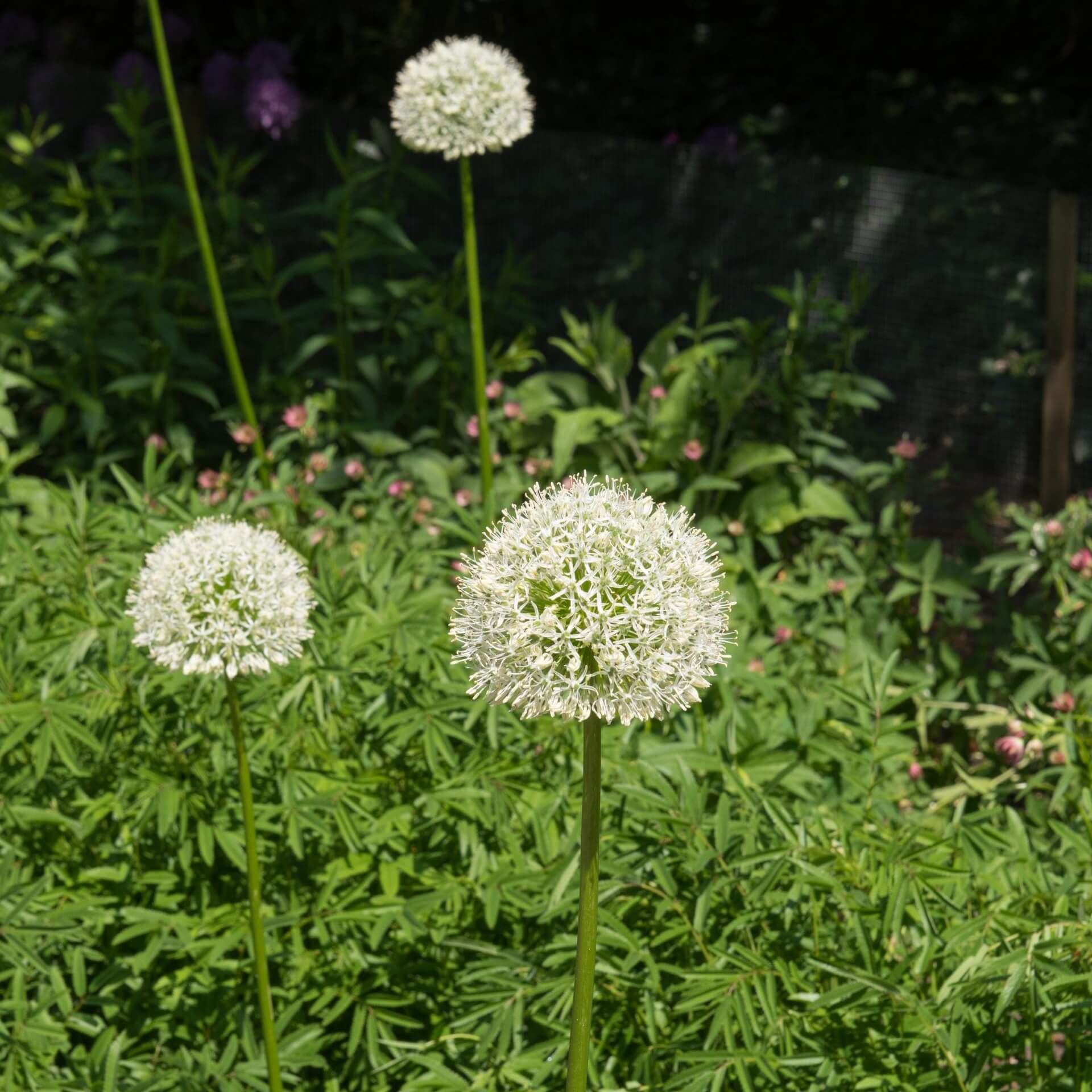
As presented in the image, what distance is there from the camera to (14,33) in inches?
296

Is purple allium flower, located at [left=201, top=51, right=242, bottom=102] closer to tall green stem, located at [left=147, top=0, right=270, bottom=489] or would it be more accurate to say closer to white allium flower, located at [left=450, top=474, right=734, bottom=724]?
tall green stem, located at [left=147, top=0, right=270, bottom=489]

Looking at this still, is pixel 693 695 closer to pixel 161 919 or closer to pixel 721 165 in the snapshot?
pixel 161 919

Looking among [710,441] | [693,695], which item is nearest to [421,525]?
[710,441]

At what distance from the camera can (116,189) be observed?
17.0ft

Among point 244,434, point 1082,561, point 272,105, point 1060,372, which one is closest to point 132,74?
point 272,105

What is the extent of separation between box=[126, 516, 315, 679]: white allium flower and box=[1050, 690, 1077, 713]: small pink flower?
226 cm

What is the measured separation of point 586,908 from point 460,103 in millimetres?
2211

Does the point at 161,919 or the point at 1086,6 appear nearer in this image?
the point at 161,919

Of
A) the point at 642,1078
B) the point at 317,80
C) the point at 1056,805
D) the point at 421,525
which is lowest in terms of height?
the point at 642,1078

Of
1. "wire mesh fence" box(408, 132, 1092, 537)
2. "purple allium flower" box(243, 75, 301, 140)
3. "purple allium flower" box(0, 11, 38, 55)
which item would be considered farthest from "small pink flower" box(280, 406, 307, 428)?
"purple allium flower" box(0, 11, 38, 55)

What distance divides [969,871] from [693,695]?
1058 mm

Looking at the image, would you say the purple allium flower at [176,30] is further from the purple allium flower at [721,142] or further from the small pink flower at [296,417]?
the small pink flower at [296,417]

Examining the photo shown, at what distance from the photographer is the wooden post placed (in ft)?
15.9

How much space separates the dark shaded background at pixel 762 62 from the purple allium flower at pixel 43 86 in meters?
1.99
